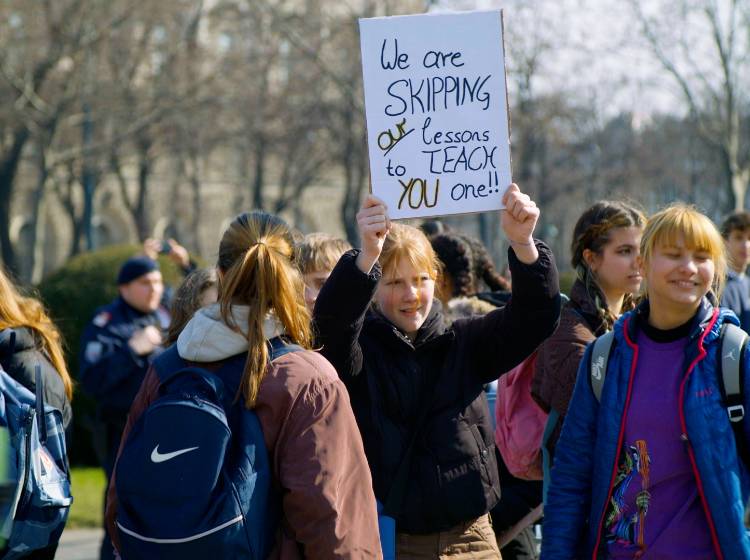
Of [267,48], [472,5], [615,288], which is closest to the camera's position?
[615,288]

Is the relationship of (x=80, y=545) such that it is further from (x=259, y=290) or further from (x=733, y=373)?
(x=733, y=373)

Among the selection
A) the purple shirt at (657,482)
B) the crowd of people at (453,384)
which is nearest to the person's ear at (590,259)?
the crowd of people at (453,384)

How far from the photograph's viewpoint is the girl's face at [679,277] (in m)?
3.23

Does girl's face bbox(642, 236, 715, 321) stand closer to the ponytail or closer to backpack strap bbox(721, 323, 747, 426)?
backpack strap bbox(721, 323, 747, 426)

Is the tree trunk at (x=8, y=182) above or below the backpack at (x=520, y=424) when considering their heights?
above

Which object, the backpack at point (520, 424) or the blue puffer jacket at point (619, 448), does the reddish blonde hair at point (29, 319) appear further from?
the blue puffer jacket at point (619, 448)

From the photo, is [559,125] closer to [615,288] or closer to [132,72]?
[132,72]

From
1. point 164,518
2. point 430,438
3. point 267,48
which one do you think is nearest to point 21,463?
point 164,518

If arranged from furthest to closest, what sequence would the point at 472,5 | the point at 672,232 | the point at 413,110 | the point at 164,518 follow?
the point at 472,5, the point at 413,110, the point at 672,232, the point at 164,518

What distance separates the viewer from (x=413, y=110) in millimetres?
3602

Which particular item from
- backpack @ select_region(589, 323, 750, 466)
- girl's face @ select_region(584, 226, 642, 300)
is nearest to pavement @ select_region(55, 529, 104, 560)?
girl's face @ select_region(584, 226, 642, 300)

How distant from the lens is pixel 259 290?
10.0 ft

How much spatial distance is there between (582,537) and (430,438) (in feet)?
1.97

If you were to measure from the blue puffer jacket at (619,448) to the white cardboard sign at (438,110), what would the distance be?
69 cm
